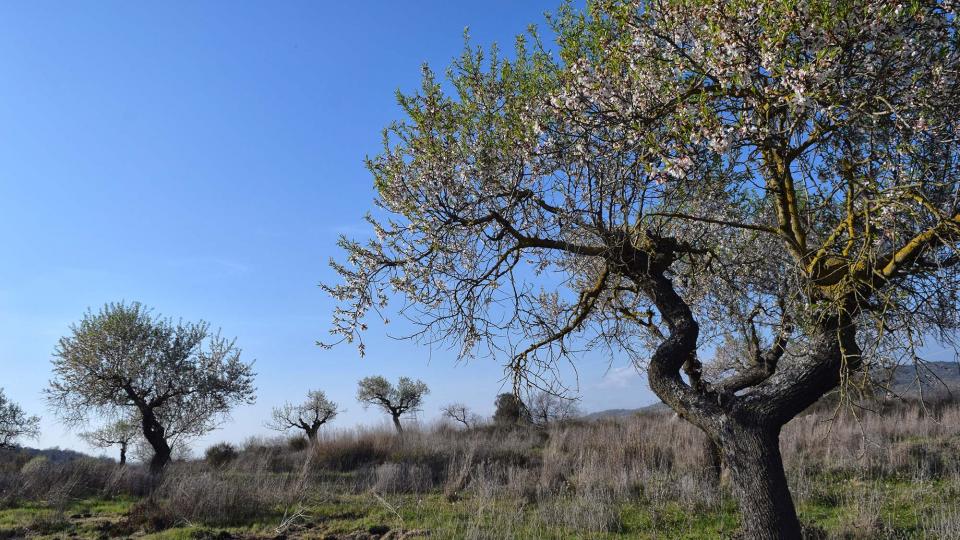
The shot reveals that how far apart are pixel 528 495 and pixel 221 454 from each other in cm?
1816

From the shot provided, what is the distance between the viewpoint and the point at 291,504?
12.4m

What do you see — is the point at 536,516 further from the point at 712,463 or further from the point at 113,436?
the point at 113,436

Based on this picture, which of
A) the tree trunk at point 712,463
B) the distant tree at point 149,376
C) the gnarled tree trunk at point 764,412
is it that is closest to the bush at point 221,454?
the distant tree at point 149,376

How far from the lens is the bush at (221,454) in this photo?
23812 millimetres

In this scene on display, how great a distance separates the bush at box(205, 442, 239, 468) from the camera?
78.1 feet

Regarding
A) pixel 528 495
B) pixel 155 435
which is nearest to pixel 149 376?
pixel 155 435

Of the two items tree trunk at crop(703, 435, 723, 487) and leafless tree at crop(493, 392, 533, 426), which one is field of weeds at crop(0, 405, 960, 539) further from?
leafless tree at crop(493, 392, 533, 426)

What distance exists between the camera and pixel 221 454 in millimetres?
24844

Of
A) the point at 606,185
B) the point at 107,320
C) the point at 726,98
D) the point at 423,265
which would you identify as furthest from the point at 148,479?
the point at 726,98

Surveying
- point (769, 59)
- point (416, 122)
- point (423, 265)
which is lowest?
point (423, 265)

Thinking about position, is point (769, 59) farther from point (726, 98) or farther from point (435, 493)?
point (435, 493)

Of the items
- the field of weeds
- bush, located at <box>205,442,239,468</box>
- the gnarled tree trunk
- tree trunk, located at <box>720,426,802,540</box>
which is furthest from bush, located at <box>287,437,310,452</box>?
tree trunk, located at <box>720,426,802,540</box>

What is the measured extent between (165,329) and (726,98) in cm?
2776

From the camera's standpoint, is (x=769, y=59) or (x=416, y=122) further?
(x=416, y=122)
